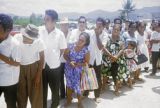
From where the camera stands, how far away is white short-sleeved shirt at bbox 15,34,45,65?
4891 mm

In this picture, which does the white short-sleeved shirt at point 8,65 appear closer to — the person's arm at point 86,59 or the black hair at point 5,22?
the black hair at point 5,22

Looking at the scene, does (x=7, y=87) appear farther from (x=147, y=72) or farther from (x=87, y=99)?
(x=147, y=72)

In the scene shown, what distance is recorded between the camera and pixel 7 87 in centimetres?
446

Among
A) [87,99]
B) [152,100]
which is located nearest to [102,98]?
[87,99]

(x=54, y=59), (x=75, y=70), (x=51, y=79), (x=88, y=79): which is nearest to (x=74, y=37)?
(x=75, y=70)

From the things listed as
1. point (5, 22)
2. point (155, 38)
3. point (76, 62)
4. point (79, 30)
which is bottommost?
point (76, 62)

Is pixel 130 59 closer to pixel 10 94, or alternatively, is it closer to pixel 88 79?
pixel 88 79

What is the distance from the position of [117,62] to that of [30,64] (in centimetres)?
328

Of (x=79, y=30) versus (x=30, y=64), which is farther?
(x=79, y=30)

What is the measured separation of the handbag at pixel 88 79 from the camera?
6.54 m

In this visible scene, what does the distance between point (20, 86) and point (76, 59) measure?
1.79 meters

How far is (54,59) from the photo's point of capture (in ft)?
Result: 18.4

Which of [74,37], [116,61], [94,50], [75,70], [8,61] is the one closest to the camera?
[8,61]

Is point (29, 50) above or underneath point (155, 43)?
above
